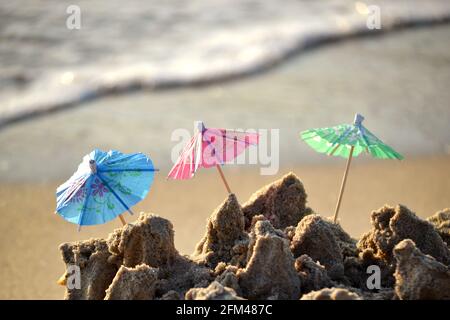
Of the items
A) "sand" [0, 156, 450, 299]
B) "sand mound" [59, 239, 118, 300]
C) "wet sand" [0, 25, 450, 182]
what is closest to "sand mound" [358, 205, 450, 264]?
"sand mound" [59, 239, 118, 300]

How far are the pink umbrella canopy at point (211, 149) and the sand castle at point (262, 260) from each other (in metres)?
0.21

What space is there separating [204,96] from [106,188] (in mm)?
4920

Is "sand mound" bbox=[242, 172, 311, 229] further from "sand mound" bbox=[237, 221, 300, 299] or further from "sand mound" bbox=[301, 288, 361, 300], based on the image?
"sand mound" bbox=[301, 288, 361, 300]

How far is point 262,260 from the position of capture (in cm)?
304

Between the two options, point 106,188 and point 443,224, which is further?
point 443,224

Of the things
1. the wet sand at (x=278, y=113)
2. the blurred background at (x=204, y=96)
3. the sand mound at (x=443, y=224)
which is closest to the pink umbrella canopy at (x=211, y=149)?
the sand mound at (x=443, y=224)

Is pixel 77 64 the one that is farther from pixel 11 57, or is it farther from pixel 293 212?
pixel 293 212

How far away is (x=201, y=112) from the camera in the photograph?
7.60 m

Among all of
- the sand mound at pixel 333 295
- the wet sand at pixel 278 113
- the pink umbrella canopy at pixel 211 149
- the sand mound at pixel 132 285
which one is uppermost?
the wet sand at pixel 278 113

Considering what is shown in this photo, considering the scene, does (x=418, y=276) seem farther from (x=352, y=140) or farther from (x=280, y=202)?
(x=280, y=202)

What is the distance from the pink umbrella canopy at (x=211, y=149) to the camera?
3295mm

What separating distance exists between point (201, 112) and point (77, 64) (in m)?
2.07

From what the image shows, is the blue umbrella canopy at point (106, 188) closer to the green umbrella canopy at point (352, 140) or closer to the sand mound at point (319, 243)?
the sand mound at point (319, 243)

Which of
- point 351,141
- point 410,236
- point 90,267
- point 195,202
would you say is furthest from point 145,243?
point 195,202
